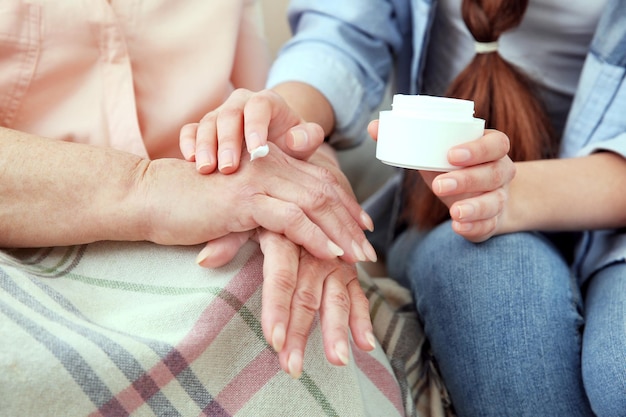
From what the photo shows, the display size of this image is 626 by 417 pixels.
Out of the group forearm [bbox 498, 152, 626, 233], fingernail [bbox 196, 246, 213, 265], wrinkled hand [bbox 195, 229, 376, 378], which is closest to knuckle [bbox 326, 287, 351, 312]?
wrinkled hand [bbox 195, 229, 376, 378]

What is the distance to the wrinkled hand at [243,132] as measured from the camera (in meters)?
0.59

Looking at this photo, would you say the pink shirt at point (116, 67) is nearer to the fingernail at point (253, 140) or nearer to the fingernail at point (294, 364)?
the fingernail at point (253, 140)

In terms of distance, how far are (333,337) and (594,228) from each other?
39cm

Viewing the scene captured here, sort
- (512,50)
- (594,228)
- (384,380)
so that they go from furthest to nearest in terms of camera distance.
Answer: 1. (512,50)
2. (594,228)
3. (384,380)

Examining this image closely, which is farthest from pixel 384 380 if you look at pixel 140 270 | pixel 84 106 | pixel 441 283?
pixel 84 106

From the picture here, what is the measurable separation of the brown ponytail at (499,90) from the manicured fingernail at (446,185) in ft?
0.87

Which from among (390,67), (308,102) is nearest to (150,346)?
(308,102)

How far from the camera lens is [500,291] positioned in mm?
672

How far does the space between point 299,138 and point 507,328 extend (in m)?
0.28

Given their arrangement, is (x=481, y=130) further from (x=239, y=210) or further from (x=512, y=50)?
(x=512, y=50)

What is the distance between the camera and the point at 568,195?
2.36 feet

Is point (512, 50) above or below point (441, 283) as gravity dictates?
above

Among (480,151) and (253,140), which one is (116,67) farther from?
(480,151)

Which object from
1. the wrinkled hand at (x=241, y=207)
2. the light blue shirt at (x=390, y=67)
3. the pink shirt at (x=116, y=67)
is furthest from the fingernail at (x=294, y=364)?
the light blue shirt at (x=390, y=67)
